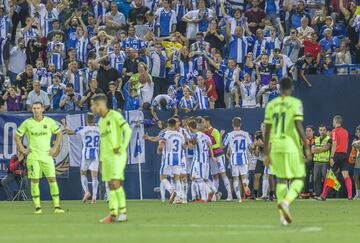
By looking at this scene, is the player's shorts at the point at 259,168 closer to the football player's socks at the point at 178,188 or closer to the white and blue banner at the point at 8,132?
the football player's socks at the point at 178,188

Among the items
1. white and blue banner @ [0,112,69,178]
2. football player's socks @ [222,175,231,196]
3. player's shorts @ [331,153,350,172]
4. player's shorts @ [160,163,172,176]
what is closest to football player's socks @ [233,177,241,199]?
football player's socks @ [222,175,231,196]

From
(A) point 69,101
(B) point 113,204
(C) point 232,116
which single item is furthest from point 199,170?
(B) point 113,204

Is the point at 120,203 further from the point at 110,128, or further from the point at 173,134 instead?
the point at 173,134

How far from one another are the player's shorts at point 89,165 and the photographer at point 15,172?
90.8 inches

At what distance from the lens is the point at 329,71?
35.5 m

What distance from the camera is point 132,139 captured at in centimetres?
3466

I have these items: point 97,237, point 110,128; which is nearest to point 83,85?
point 110,128

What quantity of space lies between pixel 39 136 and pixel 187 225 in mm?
6742

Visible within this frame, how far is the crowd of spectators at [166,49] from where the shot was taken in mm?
35125

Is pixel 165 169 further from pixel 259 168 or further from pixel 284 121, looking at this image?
pixel 284 121

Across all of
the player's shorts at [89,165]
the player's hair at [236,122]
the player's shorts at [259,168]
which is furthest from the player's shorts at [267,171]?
the player's shorts at [89,165]

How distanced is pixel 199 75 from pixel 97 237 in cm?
1915

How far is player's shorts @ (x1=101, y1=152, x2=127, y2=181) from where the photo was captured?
20.4 metres

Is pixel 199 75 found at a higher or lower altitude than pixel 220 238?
higher
